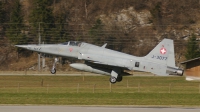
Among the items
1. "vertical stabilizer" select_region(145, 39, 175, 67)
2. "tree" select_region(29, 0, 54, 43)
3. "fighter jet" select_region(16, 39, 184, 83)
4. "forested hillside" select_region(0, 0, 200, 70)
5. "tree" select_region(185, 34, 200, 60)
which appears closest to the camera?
"fighter jet" select_region(16, 39, 184, 83)

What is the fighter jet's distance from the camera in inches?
1307

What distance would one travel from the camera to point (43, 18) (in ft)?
231

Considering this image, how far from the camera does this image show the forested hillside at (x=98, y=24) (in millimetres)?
67375

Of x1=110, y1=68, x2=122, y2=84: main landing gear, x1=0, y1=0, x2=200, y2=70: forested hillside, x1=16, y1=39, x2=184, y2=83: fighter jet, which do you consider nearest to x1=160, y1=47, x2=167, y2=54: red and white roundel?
x1=16, y1=39, x2=184, y2=83: fighter jet

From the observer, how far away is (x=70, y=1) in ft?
253

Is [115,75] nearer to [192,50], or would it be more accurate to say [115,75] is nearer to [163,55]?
[163,55]

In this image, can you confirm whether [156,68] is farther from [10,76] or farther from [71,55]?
[10,76]

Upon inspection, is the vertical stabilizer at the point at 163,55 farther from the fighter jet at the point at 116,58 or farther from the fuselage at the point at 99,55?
the fuselage at the point at 99,55

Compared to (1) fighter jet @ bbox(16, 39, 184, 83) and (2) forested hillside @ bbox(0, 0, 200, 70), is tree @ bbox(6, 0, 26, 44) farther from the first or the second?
(1) fighter jet @ bbox(16, 39, 184, 83)

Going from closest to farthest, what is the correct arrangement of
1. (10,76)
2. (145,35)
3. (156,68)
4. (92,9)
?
(156,68) → (10,76) → (145,35) → (92,9)

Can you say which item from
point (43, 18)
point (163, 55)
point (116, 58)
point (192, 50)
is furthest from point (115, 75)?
point (43, 18)

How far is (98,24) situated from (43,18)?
28.5 feet

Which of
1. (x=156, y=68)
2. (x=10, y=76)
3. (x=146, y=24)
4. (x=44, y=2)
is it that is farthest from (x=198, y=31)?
(x=156, y=68)

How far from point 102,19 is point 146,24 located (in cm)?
692
